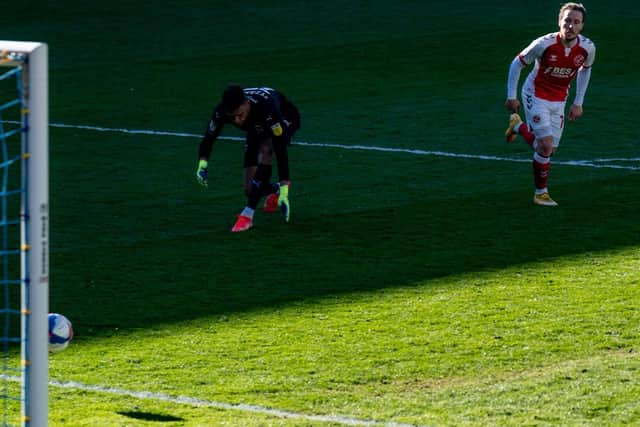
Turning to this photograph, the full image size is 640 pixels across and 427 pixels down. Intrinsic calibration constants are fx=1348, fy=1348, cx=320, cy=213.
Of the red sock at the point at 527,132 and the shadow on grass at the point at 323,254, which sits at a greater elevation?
the red sock at the point at 527,132

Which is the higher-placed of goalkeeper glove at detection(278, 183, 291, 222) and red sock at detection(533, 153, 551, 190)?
red sock at detection(533, 153, 551, 190)

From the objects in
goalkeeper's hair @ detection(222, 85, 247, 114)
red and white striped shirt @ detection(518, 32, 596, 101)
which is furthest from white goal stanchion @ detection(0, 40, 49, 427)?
red and white striped shirt @ detection(518, 32, 596, 101)

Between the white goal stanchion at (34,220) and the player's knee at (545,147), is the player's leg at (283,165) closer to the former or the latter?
the player's knee at (545,147)

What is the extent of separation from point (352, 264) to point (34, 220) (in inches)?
188

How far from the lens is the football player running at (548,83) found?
11.4 m

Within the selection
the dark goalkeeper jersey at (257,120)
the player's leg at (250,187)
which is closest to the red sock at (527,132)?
the dark goalkeeper jersey at (257,120)

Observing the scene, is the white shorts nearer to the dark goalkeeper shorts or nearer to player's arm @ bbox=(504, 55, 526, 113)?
player's arm @ bbox=(504, 55, 526, 113)

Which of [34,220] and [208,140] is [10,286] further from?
[34,220]

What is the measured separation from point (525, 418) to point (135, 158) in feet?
29.9

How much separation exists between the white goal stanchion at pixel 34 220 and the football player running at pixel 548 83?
22.3 feet

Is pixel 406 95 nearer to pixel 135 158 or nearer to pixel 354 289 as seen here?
pixel 135 158

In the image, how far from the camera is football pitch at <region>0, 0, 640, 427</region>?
6555 mm

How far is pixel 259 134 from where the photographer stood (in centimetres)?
1105

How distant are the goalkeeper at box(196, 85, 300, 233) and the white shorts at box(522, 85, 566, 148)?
6.81ft
